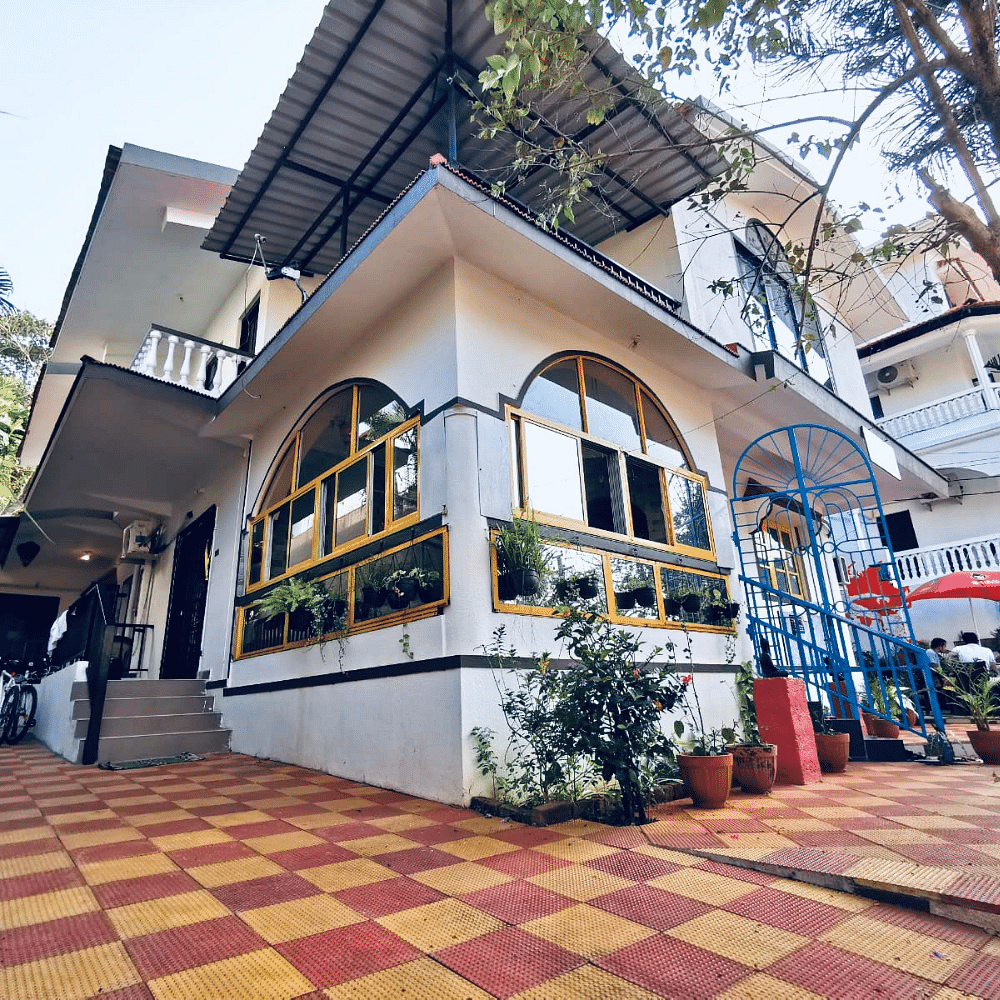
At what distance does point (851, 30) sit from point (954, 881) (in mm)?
3945

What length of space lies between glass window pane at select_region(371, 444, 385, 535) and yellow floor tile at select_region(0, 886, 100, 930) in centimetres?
315

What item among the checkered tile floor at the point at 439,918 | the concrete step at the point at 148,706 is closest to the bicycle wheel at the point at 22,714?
the concrete step at the point at 148,706

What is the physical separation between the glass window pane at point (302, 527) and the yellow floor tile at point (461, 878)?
4024 millimetres

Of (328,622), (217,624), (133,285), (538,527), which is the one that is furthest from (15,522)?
(538,527)

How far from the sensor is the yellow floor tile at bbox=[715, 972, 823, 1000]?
1445 mm

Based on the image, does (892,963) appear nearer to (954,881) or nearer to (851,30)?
(954,881)

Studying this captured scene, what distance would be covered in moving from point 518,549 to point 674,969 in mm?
2767

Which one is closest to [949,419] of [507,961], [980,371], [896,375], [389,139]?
[980,371]

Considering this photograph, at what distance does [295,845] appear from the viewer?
2.81m

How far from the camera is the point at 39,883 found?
229cm

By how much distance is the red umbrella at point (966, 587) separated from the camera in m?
8.55

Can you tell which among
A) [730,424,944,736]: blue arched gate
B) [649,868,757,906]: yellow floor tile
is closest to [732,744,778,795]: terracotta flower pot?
[730,424,944,736]: blue arched gate

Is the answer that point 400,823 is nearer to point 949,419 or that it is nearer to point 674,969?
point 674,969

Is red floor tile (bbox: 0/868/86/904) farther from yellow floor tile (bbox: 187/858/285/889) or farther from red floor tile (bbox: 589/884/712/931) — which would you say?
red floor tile (bbox: 589/884/712/931)
